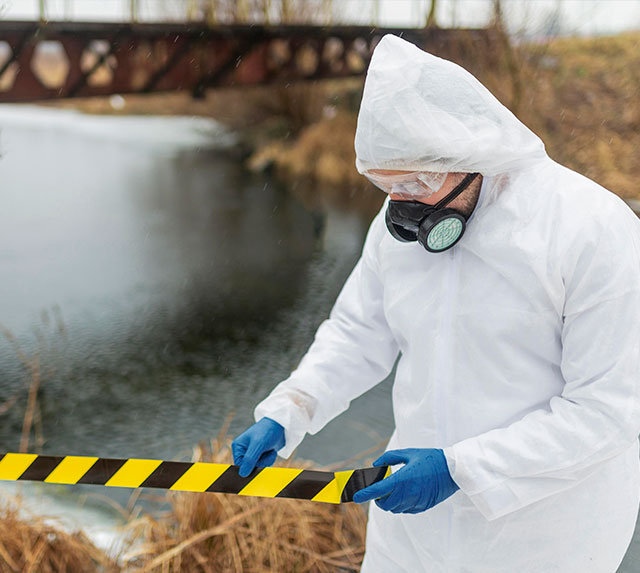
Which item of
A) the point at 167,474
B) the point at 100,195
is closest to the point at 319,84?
the point at 100,195

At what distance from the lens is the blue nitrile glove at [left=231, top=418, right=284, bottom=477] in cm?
153

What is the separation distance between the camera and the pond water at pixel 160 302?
4.66 m

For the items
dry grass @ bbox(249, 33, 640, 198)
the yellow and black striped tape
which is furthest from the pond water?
the yellow and black striped tape

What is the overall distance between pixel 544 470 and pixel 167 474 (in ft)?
2.45

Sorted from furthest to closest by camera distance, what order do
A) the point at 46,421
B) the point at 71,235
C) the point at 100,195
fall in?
the point at 100,195 < the point at 71,235 < the point at 46,421

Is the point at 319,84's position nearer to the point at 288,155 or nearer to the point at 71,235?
the point at 288,155

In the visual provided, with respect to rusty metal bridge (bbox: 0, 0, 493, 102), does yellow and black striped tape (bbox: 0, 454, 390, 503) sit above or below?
above

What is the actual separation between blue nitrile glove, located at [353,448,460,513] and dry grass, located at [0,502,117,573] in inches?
55.0

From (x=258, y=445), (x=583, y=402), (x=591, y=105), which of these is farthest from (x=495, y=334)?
(x=591, y=105)

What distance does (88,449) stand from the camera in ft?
14.6

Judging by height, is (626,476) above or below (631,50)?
above

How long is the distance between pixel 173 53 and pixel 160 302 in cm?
275

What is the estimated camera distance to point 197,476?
1.54m

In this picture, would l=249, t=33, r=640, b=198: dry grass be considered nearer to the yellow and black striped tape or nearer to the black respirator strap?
the black respirator strap
